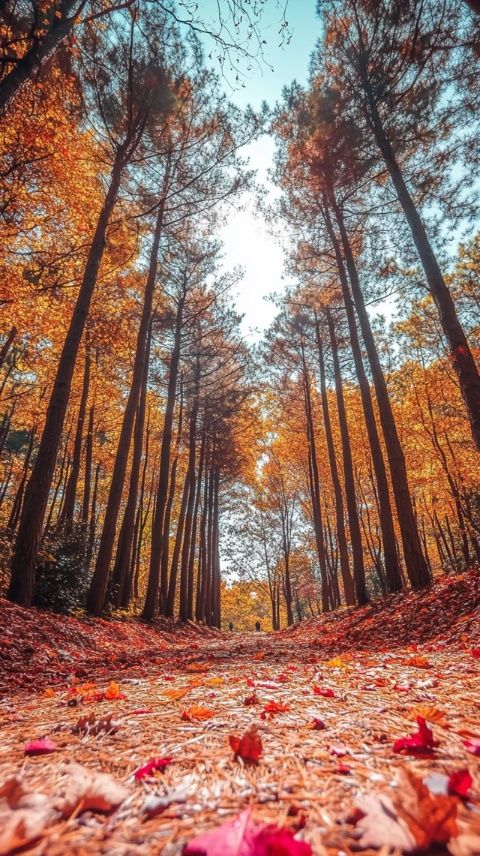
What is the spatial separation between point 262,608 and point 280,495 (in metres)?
36.1

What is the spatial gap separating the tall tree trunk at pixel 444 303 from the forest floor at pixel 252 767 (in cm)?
419

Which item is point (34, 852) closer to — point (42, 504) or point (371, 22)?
point (42, 504)

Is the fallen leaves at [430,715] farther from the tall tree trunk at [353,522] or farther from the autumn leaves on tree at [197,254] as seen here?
the tall tree trunk at [353,522]

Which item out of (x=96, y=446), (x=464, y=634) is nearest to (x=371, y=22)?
(x=464, y=634)

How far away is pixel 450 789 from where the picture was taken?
2.83ft

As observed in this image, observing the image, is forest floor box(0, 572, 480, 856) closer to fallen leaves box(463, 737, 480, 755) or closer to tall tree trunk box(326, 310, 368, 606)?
fallen leaves box(463, 737, 480, 755)

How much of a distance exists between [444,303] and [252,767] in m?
6.89

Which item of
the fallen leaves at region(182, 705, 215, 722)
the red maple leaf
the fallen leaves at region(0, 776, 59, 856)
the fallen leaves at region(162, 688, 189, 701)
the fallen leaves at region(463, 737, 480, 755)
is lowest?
→ the fallen leaves at region(0, 776, 59, 856)

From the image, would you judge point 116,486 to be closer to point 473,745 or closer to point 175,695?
point 175,695

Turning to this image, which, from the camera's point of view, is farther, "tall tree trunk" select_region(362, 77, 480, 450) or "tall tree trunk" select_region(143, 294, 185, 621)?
"tall tree trunk" select_region(143, 294, 185, 621)

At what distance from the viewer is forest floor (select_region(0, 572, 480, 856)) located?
707mm

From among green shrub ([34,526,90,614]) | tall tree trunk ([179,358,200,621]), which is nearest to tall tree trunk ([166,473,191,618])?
tall tree trunk ([179,358,200,621])

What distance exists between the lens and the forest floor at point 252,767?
0.71 meters

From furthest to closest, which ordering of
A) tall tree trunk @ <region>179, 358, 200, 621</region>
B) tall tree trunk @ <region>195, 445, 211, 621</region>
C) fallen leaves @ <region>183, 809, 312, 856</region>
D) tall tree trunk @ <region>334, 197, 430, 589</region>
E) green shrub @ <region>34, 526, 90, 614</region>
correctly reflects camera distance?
tall tree trunk @ <region>195, 445, 211, 621</region>, tall tree trunk @ <region>179, 358, 200, 621</region>, tall tree trunk @ <region>334, 197, 430, 589</region>, green shrub @ <region>34, 526, 90, 614</region>, fallen leaves @ <region>183, 809, 312, 856</region>
